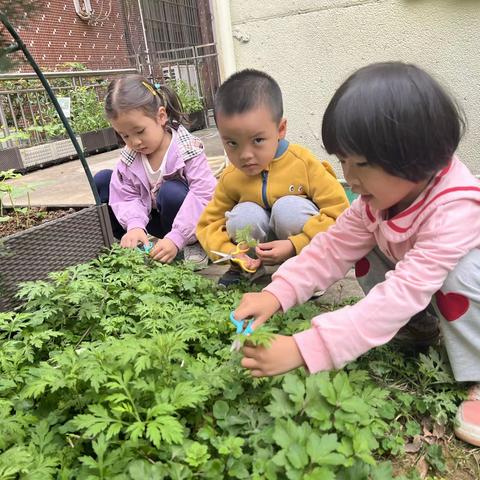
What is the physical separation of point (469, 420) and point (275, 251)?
1.00m

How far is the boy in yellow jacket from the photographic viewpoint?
6.44 ft

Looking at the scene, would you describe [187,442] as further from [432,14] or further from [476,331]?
[432,14]

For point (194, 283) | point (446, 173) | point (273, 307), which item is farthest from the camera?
point (194, 283)

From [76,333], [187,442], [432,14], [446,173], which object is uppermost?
[432,14]

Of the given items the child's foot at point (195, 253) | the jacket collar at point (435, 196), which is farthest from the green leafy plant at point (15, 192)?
the jacket collar at point (435, 196)

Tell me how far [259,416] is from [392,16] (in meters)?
2.85

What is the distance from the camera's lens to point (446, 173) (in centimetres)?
132

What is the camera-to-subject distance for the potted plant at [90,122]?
9375 millimetres

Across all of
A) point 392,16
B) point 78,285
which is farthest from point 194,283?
point 392,16

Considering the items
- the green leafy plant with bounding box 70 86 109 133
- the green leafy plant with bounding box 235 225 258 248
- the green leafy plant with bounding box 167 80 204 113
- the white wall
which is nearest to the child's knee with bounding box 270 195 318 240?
the green leafy plant with bounding box 235 225 258 248

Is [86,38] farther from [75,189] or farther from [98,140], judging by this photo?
[75,189]

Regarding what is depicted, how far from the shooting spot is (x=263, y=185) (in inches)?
88.1

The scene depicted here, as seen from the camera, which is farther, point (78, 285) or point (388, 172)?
point (78, 285)

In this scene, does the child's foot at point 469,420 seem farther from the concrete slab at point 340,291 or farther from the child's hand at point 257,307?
the concrete slab at point 340,291
